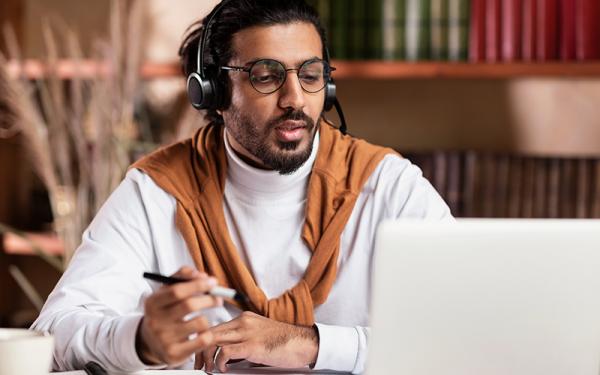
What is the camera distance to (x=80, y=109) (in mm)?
2963

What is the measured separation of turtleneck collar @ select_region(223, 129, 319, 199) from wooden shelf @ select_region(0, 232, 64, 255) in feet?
4.04

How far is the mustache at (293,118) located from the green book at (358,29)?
109cm

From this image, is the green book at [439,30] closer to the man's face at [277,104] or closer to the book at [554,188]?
the book at [554,188]

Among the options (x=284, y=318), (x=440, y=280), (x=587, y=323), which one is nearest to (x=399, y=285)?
(x=440, y=280)

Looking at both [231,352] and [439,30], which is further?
[439,30]

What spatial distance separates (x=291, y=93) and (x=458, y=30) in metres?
1.15

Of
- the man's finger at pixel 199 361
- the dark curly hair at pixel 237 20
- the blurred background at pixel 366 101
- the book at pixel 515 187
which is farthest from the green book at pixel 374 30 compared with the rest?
the man's finger at pixel 199 361

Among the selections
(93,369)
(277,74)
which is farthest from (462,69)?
(93,369)

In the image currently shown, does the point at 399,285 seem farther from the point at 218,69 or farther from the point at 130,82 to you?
the point at 130,82

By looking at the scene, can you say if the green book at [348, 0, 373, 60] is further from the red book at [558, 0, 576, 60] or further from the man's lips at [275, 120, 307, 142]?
the man's lips at [275, 120, 307, 142]

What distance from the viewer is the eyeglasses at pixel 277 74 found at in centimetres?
173

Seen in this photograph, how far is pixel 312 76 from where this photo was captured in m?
1.76

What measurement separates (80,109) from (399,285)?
6.73 ft

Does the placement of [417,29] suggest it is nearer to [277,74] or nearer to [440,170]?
[440,170]
